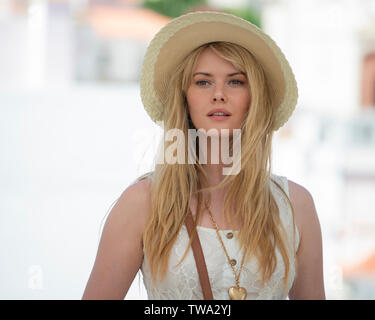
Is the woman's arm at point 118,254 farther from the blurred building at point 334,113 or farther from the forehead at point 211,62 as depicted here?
the blurred building at point 334,113

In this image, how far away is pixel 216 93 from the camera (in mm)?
1815

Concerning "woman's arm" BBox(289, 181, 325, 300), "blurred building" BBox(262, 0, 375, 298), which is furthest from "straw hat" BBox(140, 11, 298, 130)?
"blurred building" BBox(262, 0, 375, 298)

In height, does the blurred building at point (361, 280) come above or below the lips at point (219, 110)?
below

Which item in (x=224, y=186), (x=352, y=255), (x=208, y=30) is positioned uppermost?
(x=208, y=30)

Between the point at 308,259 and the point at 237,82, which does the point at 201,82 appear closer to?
the point at 237,82

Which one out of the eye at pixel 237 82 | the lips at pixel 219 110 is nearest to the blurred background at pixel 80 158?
the lips at pixel 219 110

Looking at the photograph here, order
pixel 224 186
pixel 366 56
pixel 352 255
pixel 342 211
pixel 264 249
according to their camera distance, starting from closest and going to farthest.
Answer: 1. pixel 264 249
2. pixel 224 186
3. pixel 352 255
4. pixel 342 211
5. pixel 366 56

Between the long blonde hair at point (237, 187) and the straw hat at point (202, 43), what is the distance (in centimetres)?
3

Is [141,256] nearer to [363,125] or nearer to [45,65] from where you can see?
[45,65]

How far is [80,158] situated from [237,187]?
9.52ft

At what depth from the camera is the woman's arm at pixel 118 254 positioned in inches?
68.7

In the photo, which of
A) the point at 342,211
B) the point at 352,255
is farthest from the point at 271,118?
the point at 342,211
